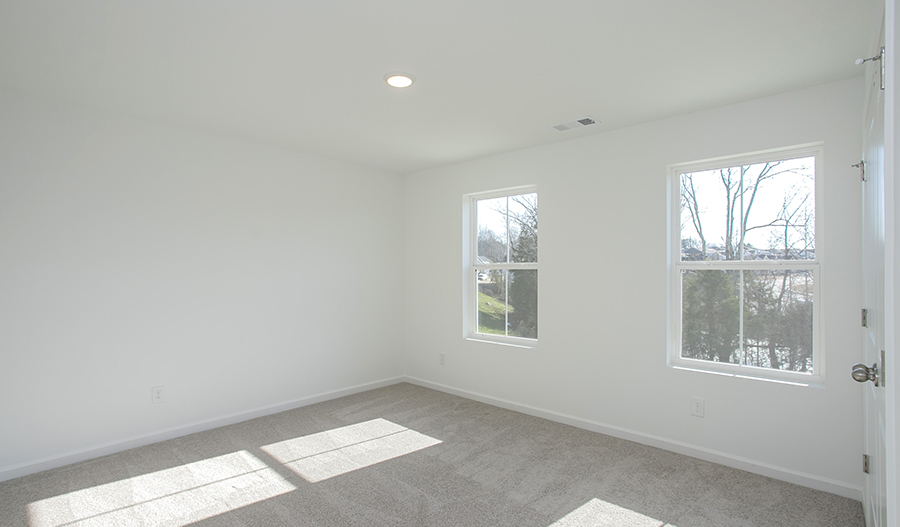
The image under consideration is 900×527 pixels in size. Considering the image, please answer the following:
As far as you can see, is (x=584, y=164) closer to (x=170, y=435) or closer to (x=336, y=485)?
(x=336, y=485)

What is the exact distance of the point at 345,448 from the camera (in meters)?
3.38

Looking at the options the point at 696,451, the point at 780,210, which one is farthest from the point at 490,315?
the point at 780,210

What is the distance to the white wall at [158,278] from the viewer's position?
9.78ft

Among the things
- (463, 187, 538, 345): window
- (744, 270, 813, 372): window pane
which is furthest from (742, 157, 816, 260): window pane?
(463, 187, 538, 345): window

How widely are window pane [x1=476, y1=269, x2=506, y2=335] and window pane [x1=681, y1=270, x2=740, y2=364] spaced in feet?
5.53

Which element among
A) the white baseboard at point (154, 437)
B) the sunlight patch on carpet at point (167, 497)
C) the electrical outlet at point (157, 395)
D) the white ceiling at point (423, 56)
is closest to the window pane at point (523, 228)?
the white ceiling at point (423, 56)

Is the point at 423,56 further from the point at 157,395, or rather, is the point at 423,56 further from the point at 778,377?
the point at 157,395

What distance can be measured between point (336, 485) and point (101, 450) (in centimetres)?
178

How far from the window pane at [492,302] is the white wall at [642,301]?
21cm

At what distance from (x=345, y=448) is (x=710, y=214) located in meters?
3.13

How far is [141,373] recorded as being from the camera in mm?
3424

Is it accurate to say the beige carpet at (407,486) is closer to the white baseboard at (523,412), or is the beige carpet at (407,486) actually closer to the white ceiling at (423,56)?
the white baseboard at (523,412)

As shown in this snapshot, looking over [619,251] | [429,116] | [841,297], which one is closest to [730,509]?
[841,297]

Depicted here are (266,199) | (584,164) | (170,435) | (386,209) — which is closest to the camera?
(170,435)
